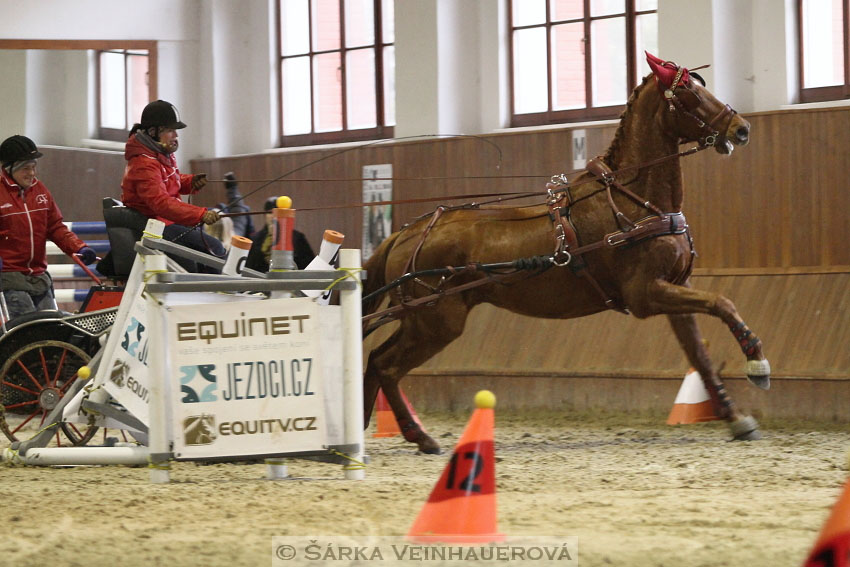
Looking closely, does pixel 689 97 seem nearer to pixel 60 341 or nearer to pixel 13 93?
pixel 60 341

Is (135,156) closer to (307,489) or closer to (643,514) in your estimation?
(307,489)

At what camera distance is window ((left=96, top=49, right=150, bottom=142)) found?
38.9 ft

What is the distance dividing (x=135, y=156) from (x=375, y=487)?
9.01 ft

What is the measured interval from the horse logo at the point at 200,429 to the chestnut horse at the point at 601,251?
79.4 inches

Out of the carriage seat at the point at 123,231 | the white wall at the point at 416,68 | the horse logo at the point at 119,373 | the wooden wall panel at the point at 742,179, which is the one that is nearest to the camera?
the horse logo at the point at 119,373

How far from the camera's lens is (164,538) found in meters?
3.87

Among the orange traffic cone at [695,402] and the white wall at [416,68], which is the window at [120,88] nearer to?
the white wall at [416,68]

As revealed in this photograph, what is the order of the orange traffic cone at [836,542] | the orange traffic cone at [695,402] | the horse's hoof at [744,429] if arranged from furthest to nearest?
1. the orange traffic cone at [695,402]
2. the horse's hoof at [744,429]
3. the orange traffic cone at [836,542]

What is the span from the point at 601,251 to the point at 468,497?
319 centimetres

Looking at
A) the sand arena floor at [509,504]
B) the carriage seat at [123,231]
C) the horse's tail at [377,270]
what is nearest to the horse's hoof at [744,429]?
the sand arena floor at [509,504]

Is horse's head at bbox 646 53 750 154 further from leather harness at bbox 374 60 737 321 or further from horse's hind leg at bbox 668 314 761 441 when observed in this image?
horse's hind leg at bbox 668 314 761 441

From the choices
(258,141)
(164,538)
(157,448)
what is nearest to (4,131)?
(258,141)

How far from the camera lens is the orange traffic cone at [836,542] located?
9.00 ft

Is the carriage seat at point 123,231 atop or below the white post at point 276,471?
atop
